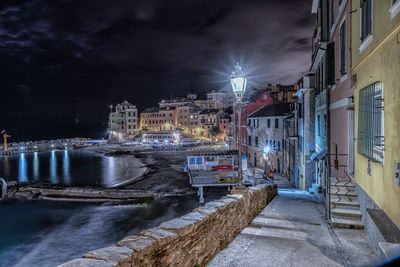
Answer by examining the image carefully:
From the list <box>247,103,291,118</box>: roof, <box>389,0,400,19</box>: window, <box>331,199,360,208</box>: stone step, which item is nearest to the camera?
<box>389,0,400,19</box>: window

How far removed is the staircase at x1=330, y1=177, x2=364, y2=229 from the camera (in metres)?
6.91

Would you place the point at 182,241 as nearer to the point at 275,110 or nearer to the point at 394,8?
the point at 394,8

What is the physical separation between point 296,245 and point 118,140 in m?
121

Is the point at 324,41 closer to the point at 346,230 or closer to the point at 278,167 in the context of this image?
the point at 346,230

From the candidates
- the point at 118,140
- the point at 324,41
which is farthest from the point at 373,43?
the point at 118,140

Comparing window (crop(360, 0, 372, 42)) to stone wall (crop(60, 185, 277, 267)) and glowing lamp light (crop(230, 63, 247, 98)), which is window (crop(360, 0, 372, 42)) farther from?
stone wall (crop(60, 185, 277, 267))

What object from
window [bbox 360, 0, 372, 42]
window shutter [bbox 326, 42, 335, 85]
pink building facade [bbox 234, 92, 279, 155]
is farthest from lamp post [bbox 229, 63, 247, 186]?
pink building facade [bbox 234, 92, 279, 155]

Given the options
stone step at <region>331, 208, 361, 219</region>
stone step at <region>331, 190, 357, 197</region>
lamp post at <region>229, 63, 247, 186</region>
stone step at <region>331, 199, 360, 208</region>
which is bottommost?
stone step at <region>331, 208, 361, 219</region>

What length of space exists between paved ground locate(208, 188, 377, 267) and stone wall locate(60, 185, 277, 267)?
348mm

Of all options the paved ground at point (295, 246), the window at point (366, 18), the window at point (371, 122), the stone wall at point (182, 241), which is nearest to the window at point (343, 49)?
the window at point (366, 18)

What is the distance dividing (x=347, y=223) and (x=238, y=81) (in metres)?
5.30

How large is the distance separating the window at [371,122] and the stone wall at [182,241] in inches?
131

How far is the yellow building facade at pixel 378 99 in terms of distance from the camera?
177 inches

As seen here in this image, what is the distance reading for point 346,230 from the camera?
676 cm
